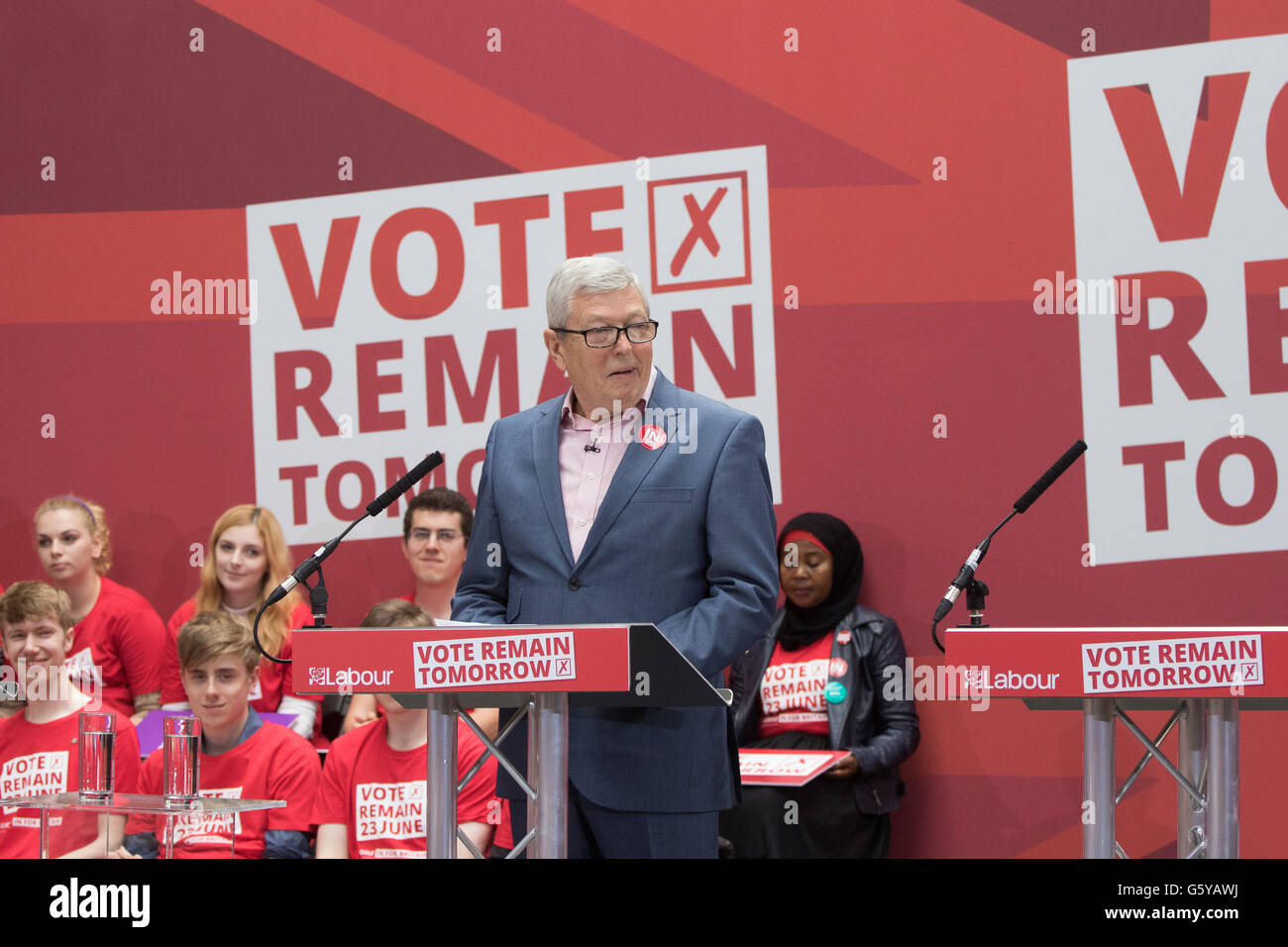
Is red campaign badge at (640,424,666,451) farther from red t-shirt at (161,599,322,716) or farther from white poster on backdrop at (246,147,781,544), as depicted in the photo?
white poster on backdrop at (246,147,781,544)

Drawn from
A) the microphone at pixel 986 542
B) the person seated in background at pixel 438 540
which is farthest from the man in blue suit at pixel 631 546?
the person seated in background at pixel 438 540

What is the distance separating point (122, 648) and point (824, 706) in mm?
2708

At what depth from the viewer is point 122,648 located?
547cm

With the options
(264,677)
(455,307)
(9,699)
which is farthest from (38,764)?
(455,307)

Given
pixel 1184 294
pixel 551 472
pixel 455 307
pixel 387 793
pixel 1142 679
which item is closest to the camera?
pixel 1142 679

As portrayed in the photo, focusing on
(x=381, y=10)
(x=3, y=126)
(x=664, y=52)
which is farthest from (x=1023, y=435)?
(x=3, y=126)

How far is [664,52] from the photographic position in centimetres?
559

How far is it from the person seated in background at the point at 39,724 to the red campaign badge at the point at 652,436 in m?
1.86

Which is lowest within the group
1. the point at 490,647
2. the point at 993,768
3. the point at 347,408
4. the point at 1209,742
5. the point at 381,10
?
the point at 993,768

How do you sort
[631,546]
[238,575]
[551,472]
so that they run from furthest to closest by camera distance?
[238,575] → [551,472] → [631,546]

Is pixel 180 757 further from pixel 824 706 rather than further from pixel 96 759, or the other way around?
pixel 824 706

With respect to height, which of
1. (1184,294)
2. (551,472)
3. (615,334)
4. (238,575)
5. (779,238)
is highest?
(779,238)

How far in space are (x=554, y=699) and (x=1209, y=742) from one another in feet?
3.99

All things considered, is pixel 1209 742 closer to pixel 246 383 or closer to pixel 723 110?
pixel 723 110
